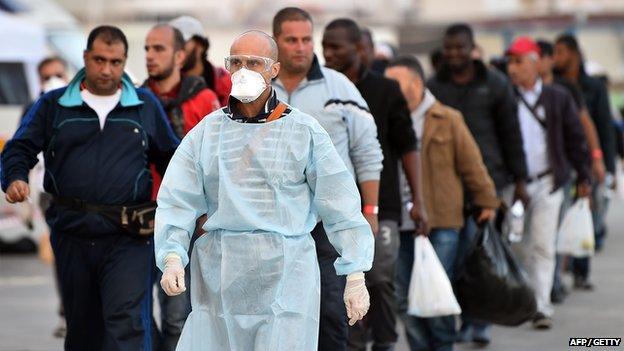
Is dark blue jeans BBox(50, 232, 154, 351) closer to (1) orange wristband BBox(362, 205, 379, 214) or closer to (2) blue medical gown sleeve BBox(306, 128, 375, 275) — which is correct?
(1) orange wristband BBox(362, 205, 379, 214)

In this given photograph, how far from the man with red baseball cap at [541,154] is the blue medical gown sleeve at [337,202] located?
234 inches

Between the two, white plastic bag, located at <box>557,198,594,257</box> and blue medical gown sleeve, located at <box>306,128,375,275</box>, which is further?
white plastic bag, located at <box>557,198,594,257</box>

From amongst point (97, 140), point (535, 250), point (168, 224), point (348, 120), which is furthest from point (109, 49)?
point (535, 250)

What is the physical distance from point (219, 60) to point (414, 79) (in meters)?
20.2

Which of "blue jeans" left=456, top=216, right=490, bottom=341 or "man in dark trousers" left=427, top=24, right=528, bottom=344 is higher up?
"man in dark trousers" left=427, top=24, right=528, bottom=344

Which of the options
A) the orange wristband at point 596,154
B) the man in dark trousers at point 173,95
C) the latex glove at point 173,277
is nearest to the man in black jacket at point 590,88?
the orange wristband at point 596,154

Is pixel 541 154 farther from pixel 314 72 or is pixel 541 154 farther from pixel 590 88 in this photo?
pixel 314 72

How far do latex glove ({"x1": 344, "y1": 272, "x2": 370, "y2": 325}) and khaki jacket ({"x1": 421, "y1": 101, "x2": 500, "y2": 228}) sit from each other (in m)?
3.80

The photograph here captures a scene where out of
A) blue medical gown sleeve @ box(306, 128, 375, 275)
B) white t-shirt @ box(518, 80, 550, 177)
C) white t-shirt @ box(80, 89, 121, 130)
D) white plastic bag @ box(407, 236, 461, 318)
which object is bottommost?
white plastic bag @ box(407, 236, 461, 318)

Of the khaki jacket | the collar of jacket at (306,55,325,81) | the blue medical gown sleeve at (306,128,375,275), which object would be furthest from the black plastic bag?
the blue medical gown sleeve at (306,128,375,275)

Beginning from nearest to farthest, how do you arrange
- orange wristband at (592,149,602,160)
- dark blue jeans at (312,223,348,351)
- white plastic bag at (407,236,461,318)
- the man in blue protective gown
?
1. the man in blue protective gown
2. dark blue jeans at (312,223,348,351)
3. white plastic bag at (407,236,461,318)
4. orange wristband at (592,149,602,160)

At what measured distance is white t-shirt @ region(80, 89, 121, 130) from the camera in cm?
873

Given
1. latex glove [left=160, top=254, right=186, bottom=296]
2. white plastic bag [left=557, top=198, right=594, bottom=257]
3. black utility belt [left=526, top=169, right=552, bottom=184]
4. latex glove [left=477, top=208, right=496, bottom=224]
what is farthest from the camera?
white plastic bag [left=557, top=198, right=594, bottom=257]

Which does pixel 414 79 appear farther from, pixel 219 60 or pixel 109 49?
pixel 219 60
